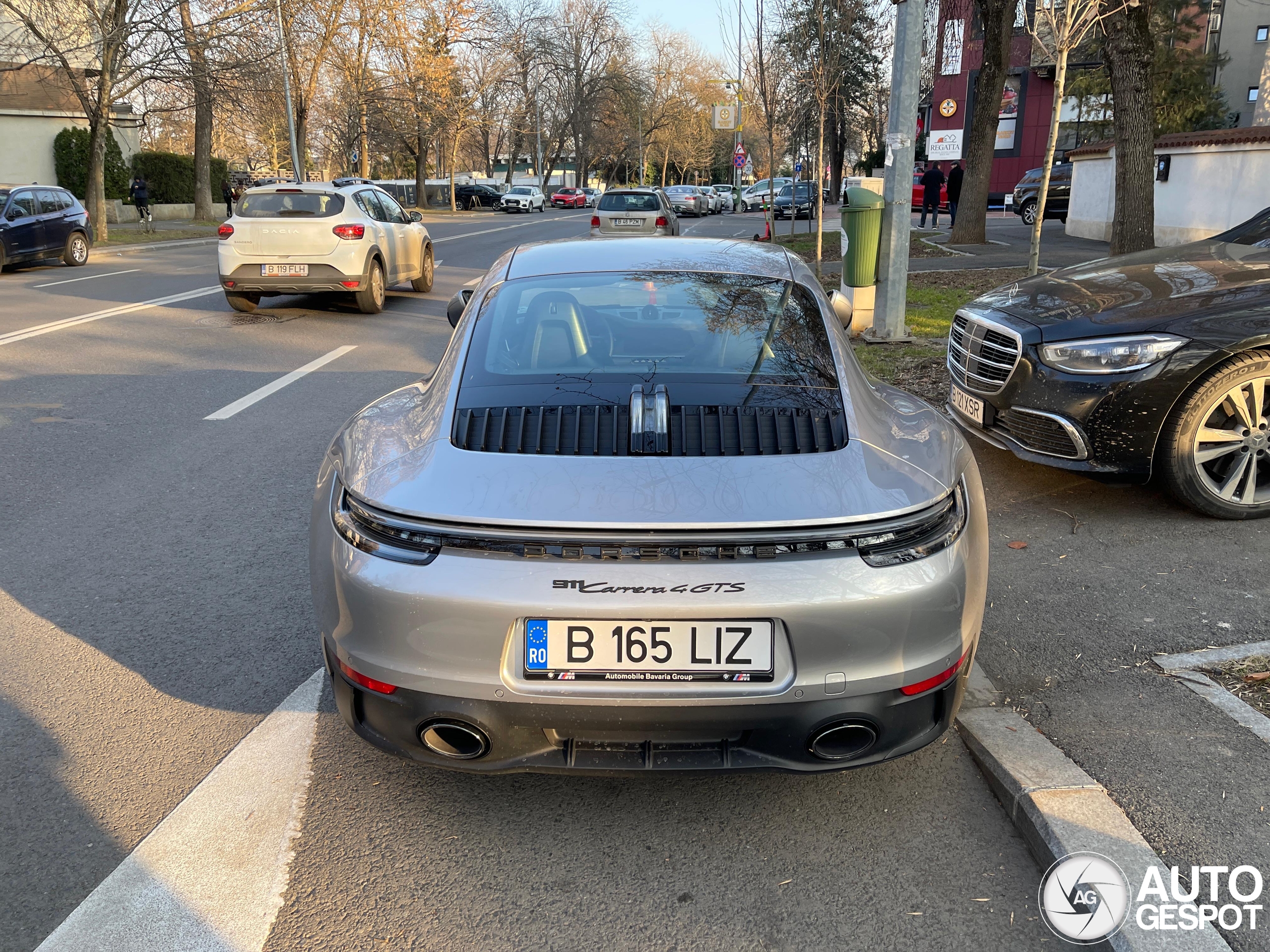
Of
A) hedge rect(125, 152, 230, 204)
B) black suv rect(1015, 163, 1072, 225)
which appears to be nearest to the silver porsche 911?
black suv rect(1015, 163, 1072, 225)

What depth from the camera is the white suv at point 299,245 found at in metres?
12.4

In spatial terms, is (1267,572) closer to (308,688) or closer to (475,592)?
(475,592)

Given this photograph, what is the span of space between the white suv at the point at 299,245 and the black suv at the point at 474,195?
48.6 m

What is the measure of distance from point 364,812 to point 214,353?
27.9ft

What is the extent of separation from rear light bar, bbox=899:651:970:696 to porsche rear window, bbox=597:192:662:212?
20110mm

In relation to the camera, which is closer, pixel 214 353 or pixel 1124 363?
pixel 1124 363

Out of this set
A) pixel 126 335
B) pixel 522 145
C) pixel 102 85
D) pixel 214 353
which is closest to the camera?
pixel 214 353

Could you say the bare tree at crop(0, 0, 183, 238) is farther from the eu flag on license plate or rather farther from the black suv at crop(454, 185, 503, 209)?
the black suv at crop(454, 185, 503, 209)

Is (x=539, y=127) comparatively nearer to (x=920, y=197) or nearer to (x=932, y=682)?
(x=920, y=197)

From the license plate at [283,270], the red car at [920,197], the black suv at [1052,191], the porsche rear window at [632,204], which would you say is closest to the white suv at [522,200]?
the red car at [920,197]

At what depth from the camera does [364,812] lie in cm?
277

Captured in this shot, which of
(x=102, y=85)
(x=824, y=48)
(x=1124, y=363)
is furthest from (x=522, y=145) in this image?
(x=1124, y=363)

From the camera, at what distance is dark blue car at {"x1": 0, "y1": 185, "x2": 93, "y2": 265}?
709 inches

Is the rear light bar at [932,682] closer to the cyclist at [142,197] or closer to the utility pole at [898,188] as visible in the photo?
the utility pole at [898,188]
